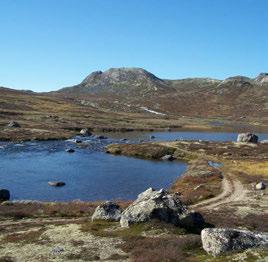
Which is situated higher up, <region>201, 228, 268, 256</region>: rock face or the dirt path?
<region>201, 228, 268, 256</region>: rock face

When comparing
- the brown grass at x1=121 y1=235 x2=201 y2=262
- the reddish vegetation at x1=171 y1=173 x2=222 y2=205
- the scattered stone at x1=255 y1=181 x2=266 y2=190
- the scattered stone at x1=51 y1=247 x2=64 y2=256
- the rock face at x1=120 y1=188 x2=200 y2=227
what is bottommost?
the reddish vegetation at x1=171 y1=173 x2=222 y2=205

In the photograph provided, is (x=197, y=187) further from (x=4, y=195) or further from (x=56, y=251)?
(x=56, y=251)

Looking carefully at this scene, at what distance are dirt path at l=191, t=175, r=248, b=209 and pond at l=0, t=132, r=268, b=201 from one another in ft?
48.1

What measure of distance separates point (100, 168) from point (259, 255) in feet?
279

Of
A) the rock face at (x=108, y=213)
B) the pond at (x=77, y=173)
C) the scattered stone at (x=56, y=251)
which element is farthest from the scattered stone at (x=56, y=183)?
the scattered stone at (x=56, y=251)

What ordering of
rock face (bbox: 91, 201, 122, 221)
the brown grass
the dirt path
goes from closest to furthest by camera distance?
the brown grass, rock face (bbox: 91, 201, 122, 221), the dirt path

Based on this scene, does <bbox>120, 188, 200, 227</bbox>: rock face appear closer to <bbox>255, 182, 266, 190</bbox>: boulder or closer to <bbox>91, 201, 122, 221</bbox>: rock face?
<bbox>91, 201, 122, 221</bbox>: rock face

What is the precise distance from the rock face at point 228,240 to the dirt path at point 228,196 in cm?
3094

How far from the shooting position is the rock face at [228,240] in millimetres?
36812

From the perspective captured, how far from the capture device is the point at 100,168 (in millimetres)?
117938

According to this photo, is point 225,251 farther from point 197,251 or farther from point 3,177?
point 3,177

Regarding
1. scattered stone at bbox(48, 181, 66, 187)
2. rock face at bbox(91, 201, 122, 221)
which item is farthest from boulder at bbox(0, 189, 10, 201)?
rock face at bbox(91, 201, 122, 221)

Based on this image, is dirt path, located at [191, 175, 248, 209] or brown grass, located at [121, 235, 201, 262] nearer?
brown grass, located at [121, 235, 201, 262]

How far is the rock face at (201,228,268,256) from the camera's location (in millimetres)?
36812
